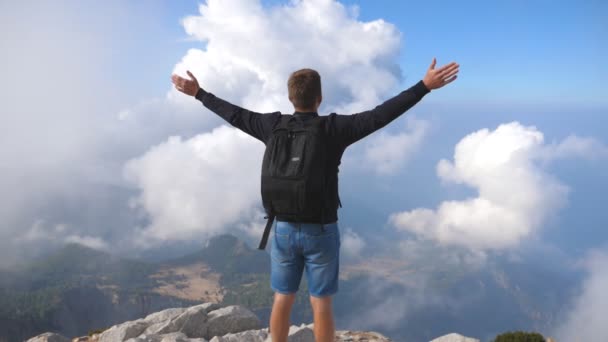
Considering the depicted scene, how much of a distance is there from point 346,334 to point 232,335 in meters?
3.50

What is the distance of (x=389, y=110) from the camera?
21.5 ft

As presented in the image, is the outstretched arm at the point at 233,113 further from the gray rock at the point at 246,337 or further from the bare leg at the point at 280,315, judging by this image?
the gray rock at the point at 246,337

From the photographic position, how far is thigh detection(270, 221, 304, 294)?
6906 millimetres

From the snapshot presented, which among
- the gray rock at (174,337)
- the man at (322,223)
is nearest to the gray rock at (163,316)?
the gray rock at (174,337)

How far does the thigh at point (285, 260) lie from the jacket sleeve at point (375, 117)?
59.4 inches

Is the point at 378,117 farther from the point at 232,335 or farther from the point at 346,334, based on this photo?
the point at 346,334

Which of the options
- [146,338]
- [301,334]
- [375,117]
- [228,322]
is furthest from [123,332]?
[375,117]

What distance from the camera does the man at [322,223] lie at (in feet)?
21.9

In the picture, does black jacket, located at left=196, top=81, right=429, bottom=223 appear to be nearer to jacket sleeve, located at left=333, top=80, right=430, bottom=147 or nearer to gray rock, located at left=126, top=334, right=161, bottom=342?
jacket sleeve, located at left=333, top=80, right=430, bottom=147

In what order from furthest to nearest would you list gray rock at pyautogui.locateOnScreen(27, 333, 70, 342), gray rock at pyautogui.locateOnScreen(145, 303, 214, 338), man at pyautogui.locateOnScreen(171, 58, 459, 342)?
gray rock at pyautogui.locateOnScreen(27, 333, 70, 342)
gray rock at pyautogui.locateOnScreen(145, 303, 214, 338)
man at pyautogui.locateOnScreen(171, 58, 459, 342)

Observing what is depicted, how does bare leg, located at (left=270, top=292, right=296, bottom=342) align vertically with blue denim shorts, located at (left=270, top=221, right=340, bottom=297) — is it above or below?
below

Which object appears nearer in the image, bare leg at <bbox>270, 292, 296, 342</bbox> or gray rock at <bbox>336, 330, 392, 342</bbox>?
bare leg at <bbox>270, 292, 296, 342</bbox>

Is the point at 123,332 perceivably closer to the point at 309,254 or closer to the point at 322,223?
the point at 309,254

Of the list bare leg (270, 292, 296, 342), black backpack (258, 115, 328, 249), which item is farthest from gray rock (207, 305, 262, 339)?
black backpack (258, 115, 328, 249)
